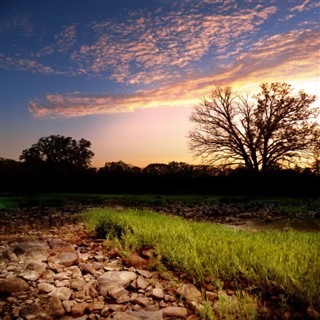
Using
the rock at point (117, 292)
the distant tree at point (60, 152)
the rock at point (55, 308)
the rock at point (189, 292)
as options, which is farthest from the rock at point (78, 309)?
the distant tree at point (60, 152)

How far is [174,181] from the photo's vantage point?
28.8 meters

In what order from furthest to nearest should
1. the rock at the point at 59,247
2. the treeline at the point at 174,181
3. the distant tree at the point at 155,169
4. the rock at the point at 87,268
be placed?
1. the distant tree at the point at 155,169
2. the treeline at the point at 174,181
3. the rock at the point at 59,247
4. the rock at the point at 87,268

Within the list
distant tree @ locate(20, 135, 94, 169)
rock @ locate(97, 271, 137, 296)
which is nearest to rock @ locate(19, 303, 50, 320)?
rock @ locate(97, 271, 137, 296)

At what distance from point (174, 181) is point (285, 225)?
57.9ft

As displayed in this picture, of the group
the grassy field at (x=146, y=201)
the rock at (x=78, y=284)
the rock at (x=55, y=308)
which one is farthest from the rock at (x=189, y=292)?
the grassy field at (x=146, y=201)

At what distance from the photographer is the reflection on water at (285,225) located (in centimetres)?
1058

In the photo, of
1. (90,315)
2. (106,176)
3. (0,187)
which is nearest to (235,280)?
(90,315)

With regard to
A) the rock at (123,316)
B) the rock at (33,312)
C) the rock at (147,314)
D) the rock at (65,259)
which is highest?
the rock at (65,259)

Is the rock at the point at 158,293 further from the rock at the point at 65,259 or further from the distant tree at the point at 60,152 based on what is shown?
the distant tree at the point at 60,152

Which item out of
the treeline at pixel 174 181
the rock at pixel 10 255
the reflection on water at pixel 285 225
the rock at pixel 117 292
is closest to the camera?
the rock at pixel 117 292

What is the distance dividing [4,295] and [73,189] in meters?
27.2

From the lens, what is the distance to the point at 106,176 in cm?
3055

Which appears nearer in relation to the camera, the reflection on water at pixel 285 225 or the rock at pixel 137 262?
the rock at pixel 137 262

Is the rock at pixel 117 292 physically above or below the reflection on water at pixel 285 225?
above
